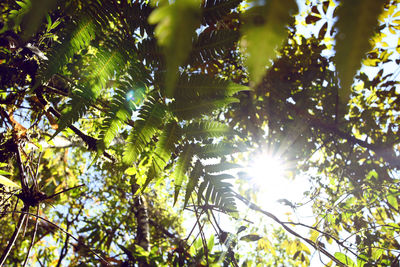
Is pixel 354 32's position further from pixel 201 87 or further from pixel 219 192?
pixel 219 192

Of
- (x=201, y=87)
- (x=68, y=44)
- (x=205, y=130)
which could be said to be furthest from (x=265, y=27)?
(x=68, y=44)

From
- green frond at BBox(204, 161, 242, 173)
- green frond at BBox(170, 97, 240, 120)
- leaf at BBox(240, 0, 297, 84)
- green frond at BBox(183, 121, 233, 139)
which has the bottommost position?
leaf at BBox(240, 0, 297, 84)

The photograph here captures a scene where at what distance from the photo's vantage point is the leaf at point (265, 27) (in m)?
0.26

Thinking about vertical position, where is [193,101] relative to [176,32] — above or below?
above

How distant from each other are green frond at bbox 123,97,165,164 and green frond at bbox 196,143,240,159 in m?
0.27

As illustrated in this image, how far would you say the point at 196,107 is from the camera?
3.46 ft

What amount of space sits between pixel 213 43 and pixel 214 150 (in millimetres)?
524

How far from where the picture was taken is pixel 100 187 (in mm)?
5434

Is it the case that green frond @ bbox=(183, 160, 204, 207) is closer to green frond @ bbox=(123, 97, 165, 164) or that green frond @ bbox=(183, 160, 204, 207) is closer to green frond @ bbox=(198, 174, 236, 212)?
green frond @ bbox=(198, 174, 236, 212)

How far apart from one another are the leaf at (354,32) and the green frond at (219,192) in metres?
0.87

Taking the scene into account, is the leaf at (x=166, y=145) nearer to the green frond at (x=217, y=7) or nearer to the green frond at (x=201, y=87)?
the green frond at (x=201, y=87)

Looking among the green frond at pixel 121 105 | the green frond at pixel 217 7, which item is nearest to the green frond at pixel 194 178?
the green frond at pixel 121 105

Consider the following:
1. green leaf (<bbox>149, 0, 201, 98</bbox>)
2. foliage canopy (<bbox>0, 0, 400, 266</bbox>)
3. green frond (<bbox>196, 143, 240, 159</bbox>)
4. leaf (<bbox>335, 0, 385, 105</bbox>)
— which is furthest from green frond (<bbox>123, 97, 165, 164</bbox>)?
leaf (<bbox>335, 0, 385, 105</bbox>)

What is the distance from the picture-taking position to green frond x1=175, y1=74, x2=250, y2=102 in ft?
3.24
